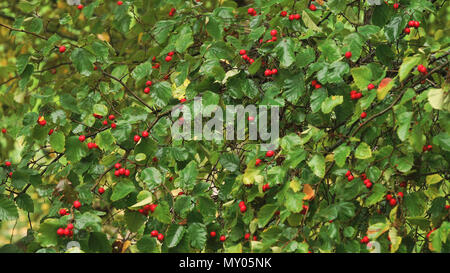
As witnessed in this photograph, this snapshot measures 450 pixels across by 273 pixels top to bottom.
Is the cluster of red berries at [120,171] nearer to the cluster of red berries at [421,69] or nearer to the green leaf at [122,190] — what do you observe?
the green leaf at [122,190]

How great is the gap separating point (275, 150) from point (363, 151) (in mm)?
372

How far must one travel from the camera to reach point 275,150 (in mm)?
2051

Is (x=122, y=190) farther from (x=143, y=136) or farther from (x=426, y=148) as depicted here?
(x=426, y=148)

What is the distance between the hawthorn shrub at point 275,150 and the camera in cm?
178

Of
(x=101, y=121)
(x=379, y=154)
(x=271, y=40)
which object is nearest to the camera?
(x=379, y=154)

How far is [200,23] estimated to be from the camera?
7.82ft

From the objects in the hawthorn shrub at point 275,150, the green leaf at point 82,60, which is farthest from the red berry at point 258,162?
the green leaf at point 82,60

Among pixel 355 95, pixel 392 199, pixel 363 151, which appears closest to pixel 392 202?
pixel 392 199

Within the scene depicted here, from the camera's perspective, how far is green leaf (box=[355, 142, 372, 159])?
1785mm

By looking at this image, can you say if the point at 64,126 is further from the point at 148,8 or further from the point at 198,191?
the point at 148,8

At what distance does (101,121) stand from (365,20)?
1.23 meters

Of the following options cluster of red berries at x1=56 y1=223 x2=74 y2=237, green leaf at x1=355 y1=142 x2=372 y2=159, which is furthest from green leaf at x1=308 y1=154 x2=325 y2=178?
cluster of red berries at x1=56 y1=223 x2=74 y2=237

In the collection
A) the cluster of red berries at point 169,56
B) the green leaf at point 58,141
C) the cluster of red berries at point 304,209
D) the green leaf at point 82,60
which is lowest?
the cluster of red berries at point 304,209
